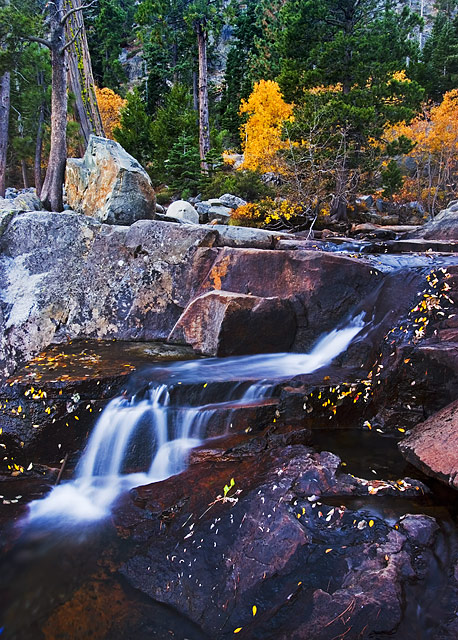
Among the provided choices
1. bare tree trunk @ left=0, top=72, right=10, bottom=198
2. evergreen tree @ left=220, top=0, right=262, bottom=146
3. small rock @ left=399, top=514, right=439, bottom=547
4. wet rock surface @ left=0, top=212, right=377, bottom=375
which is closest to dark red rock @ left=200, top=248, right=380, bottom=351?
wet rock surface @ left=0, top=212, right=377, bottom=375

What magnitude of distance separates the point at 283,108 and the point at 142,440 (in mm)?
22228

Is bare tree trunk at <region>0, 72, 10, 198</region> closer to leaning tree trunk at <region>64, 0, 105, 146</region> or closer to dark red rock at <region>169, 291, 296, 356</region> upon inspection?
leaning tree trunk at <region>64, 0, 105, 146</region>

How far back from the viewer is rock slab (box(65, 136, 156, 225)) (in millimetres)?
9781

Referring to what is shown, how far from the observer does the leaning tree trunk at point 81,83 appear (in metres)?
14.4

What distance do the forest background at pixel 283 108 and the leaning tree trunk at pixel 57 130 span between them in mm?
111

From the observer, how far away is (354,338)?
21.7 feet

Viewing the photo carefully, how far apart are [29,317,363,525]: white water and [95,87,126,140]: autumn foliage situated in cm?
3260

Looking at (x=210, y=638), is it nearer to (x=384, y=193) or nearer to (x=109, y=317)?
(x=109, y=317)

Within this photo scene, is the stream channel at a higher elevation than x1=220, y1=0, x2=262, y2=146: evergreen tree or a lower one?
lower

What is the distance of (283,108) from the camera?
23.0 metres

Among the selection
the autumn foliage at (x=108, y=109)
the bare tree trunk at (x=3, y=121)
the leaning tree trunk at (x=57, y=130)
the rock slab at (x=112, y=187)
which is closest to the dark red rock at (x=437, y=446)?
the rock slab at (x=112, y=187)

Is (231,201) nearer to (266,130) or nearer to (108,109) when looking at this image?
(266,130)

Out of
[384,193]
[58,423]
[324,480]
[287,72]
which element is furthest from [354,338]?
[384,193]

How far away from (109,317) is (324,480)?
523cm
